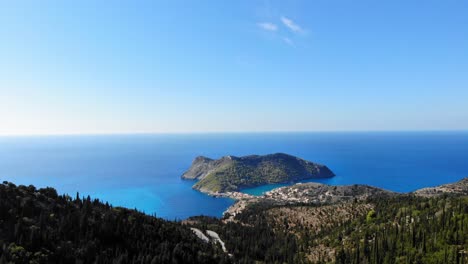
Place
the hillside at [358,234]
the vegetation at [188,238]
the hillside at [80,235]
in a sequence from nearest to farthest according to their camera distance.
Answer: the hillside at [80,235]
the vegetation at [188,238]
the hillside at [358,234]

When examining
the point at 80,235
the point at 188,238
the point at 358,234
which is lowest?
the point at 188,238

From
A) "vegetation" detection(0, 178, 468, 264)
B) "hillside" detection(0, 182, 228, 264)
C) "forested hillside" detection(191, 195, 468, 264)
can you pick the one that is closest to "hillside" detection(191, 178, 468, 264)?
"forested hillside" detection(191, 195, 468, 264)

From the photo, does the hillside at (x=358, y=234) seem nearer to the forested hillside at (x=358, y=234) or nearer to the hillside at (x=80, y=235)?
the forested hillside at (x=358, y=234)

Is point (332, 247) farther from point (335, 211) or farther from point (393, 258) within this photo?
point (335, 211)

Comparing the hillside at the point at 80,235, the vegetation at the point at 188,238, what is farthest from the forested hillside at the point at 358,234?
the hillside at the point at 80,235

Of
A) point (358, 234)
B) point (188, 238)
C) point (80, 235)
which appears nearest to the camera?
point (80, 235)

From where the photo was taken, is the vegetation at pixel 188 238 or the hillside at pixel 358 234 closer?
the vegetation at pixel 188 238

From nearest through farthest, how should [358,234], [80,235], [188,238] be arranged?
[80,235] < [358,234] < [188,238]

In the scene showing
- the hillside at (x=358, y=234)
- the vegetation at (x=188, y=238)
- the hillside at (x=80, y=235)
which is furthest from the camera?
the hillside at (x=358, y=234)

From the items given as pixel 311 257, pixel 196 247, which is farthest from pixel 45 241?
pixel 311 257

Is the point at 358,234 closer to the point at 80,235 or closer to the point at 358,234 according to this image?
the point at 358,234

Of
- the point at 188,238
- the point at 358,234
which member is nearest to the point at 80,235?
the point at 188,238
